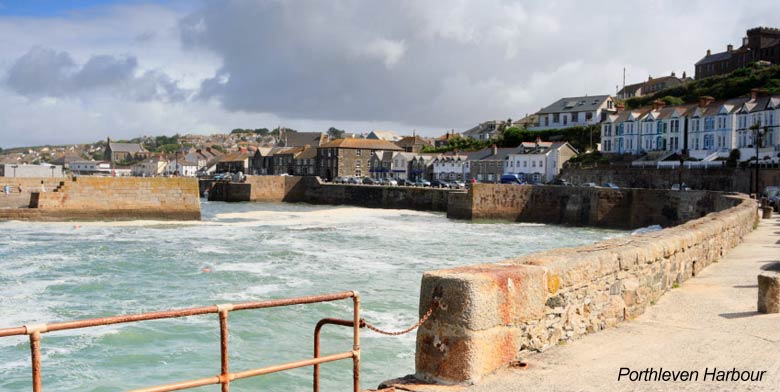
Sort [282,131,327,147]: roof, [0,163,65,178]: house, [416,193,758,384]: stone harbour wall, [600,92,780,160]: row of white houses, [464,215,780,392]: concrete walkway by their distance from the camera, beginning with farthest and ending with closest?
1. [282,131,327,147]: roof
2. [0,163,65,178]: house
3. [600,92,780,160]: row of white houses
4. [464,215,780,392]: concrete walkway
5. [416,193,758,384]: stone harbour wall

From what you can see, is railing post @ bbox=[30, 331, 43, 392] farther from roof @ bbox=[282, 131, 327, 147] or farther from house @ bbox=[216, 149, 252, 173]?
house @ bbox=[216, 149, 252, 173]

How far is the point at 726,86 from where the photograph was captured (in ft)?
276

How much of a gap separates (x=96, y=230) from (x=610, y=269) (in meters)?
29.3

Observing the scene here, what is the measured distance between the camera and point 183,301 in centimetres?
1496

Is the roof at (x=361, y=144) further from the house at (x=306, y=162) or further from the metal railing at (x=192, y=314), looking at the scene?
the metal railing at (x=192, y=314)

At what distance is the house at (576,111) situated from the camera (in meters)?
82.6

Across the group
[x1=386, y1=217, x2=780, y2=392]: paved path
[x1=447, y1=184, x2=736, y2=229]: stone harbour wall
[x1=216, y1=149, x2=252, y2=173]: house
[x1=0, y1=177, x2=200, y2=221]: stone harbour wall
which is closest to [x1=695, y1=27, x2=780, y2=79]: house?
[x1=447, y1=184, x2=736, y2=229]: stone harbour wall

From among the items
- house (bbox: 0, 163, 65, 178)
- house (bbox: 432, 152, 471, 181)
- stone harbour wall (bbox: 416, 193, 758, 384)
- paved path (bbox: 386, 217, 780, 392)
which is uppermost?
house (bbox: 432, 152, 471, 181)

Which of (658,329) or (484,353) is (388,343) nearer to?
(658,329)

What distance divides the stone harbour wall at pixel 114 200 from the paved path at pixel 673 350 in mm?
33176

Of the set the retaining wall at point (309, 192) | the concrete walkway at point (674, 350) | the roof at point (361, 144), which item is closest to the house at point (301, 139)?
the roof at point (361, 144)

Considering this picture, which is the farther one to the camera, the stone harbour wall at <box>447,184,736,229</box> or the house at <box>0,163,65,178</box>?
the house at <box>0,163,65,178</box>

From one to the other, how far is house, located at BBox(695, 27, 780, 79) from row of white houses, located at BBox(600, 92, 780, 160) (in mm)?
36531

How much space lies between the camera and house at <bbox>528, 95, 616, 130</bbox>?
82562mm
